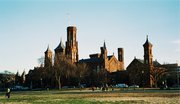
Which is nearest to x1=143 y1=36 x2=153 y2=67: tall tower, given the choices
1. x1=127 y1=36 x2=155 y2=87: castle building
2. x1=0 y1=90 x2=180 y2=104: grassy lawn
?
x1=127 y1=36 x2=155 y2=87: castle building

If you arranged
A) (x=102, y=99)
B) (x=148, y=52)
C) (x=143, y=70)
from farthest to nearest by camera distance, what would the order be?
(x=148, y=52) → (x=143, y=70) → (x=102, y=99)

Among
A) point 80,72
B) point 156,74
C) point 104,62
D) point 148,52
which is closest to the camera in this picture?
point 156,74

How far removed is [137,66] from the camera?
83.2 m

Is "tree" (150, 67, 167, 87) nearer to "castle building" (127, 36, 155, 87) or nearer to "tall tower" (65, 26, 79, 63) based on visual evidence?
"castle building" (127, 36, 155, 87)

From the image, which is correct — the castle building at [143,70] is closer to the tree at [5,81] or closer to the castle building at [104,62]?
the castle building at [104,62]

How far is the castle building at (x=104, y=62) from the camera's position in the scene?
363 feet

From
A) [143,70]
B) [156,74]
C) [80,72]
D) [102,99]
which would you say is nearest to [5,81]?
[80,72]

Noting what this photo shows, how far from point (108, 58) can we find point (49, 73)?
34606 millimetres

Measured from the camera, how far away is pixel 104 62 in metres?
110

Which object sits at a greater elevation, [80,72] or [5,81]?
[80,72]

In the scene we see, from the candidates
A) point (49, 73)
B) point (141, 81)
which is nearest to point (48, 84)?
point (49, 73)

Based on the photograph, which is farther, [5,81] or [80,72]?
[5,81]

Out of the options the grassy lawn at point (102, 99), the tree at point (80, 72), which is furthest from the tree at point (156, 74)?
the grassy lawn at point (102, 99)

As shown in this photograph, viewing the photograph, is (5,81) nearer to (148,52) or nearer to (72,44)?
(72,44)
